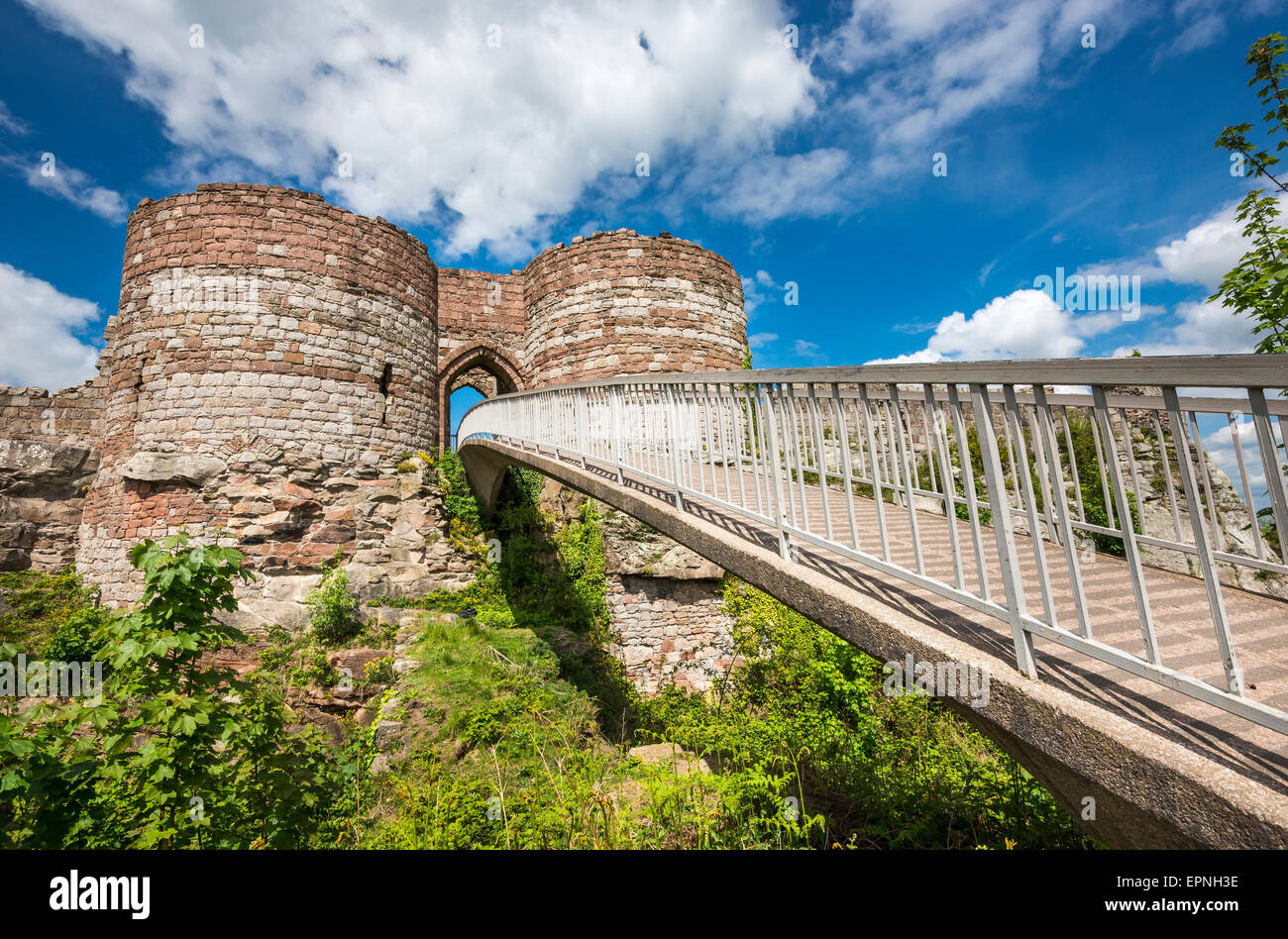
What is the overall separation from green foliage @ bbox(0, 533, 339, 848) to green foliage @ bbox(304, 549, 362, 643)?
22.2ft

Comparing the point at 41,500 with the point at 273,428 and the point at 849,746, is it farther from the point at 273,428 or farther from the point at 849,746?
the point at 849,746

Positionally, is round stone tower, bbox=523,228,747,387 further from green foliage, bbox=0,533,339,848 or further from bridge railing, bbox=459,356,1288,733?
green foliage, bbox=0,533,339,848

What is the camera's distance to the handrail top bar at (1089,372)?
1372 mm

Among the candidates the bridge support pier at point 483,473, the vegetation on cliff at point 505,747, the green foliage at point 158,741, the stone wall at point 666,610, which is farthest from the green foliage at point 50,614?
the stone wall at point 666,610

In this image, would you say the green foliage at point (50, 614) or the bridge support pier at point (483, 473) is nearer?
the green foliage at point (50, 614)

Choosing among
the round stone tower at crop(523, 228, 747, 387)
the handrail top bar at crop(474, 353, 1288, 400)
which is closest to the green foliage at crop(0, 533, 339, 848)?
the handrail top bar at crop(474, 353, 1288, 400)

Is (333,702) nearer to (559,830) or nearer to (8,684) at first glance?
(8,684)

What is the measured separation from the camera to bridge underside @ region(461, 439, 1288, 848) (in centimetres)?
145

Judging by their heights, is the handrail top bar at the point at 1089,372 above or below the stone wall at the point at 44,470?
below

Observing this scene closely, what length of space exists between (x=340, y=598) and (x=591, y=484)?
292 inches

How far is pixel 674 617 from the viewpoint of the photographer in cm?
1038

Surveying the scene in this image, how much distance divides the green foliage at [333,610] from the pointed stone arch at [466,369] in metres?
4.44

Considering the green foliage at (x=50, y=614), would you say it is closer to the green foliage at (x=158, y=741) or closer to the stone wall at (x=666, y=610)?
the green foliage at (x=158, y=741)
